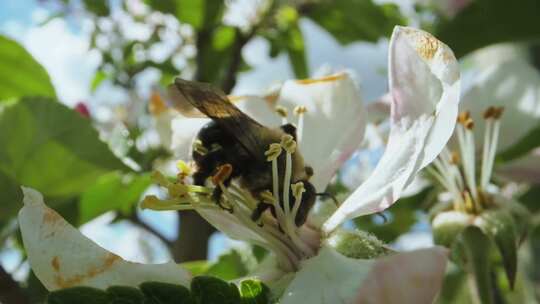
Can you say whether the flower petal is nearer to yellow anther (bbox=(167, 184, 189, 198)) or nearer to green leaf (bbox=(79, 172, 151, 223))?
yellow anther (bbox=(167, 184, 189, 198))

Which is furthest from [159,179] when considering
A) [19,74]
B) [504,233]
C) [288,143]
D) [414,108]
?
[19,74]

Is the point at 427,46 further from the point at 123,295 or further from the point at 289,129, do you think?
the point at 123,295

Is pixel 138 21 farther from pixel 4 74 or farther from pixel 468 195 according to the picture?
pixel 468 195

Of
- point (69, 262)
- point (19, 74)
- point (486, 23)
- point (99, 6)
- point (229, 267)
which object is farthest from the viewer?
point (99, 6)

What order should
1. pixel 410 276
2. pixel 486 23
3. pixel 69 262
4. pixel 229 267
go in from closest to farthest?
pixel 410 276, pixel 69 262, pixel 229 267, pixel 486 23

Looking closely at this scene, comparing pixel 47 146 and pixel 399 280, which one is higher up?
pixel 399 280

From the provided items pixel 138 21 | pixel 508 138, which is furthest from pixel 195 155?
pixel 138 21

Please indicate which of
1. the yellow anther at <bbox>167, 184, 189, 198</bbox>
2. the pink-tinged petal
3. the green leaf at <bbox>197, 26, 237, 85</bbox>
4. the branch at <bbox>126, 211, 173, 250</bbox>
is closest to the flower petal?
the pink-tinged petal

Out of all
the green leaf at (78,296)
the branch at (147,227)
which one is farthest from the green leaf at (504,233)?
the branch at (147,227)

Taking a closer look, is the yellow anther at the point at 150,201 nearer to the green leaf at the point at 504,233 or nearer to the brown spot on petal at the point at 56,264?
the brown spot on petal at the point at 56,264
